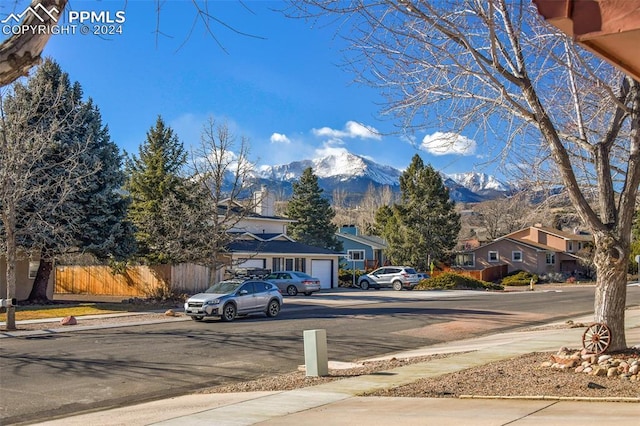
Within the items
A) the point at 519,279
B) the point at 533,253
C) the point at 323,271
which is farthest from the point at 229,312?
the point at 533,253

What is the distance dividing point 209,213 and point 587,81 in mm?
20484

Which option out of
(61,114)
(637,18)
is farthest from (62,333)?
(637,18)

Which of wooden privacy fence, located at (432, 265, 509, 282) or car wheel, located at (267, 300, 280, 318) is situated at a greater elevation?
wooden privacy fence, located at (432, 265, 509, 282)

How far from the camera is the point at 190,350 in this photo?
15852 millimetres

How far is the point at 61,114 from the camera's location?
30.7 m

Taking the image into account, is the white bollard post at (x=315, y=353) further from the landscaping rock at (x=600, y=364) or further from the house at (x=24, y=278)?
the house at (x=24, y=278)

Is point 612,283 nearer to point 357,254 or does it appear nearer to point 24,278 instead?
point 24,278

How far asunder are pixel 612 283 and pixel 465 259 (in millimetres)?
66212

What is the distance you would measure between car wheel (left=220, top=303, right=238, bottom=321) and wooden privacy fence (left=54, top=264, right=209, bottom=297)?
11.8m

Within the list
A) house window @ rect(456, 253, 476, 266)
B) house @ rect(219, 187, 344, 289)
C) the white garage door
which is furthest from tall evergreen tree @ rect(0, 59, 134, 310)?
house window @ rect(456, 253, 476, 266)

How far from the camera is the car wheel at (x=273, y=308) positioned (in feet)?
82.0

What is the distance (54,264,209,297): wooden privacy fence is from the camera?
123ft

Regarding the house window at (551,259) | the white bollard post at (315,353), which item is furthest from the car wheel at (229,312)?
the house window at (551,259)

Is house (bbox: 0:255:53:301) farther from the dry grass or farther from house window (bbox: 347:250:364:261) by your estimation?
house window (bbox: 347:250:364:261)
